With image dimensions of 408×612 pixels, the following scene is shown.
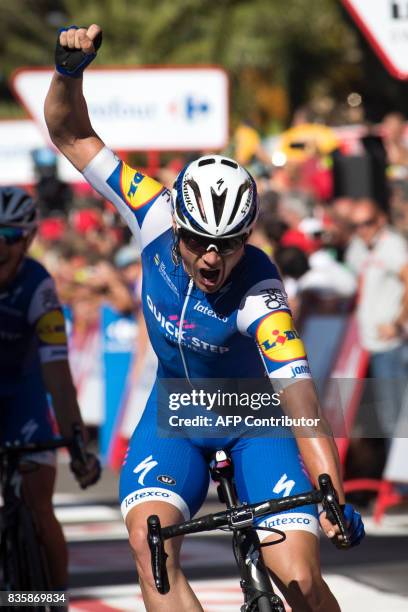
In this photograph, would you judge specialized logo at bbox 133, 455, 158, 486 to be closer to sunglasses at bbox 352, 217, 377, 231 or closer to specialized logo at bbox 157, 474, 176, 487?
specialized logo at bbox 157, 474, 176, 487

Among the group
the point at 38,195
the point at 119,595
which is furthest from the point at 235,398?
the point at 38,195

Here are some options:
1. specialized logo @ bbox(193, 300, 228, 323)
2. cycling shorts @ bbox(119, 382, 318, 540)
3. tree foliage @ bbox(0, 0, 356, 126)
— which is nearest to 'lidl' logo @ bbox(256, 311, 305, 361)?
specialized logo @ bbox(193, 300, 228, 323)

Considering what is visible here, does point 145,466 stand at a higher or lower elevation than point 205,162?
lower

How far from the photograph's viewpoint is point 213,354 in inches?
219

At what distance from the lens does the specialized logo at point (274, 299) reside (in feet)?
17.7

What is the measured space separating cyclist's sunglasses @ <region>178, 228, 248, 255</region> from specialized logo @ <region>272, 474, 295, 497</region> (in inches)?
33.9

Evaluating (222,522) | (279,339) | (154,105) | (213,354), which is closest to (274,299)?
(279,339)

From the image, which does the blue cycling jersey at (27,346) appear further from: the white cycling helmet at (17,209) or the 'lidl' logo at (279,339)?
the 'lidl' logo at (279,339)

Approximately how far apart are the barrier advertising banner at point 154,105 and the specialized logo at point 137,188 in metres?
11.4

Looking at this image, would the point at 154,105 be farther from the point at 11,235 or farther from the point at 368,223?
the point at 11,235

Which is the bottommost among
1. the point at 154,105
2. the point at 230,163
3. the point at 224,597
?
the point at 224,597

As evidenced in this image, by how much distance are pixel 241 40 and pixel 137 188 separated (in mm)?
40678

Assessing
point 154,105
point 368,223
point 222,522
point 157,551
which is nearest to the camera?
point 157,551

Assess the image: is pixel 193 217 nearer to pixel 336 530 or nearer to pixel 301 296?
pixel 336 530
